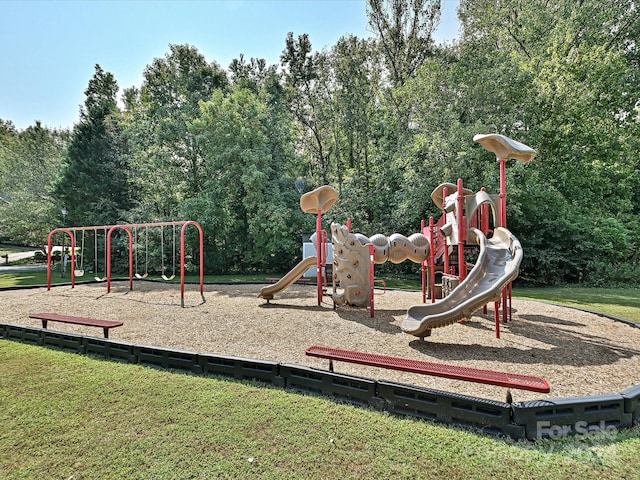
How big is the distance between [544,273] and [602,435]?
13771 mm

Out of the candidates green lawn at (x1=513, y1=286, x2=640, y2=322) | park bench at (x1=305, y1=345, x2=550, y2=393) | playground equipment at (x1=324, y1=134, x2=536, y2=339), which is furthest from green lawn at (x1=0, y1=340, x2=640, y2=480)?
green lawn at (x1=513, y1=286, x2=640, y2=322)

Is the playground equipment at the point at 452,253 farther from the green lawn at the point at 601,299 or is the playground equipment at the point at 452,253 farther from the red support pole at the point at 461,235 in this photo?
the green lawn at the point at 601,299

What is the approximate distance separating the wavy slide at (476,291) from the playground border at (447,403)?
2.04 m

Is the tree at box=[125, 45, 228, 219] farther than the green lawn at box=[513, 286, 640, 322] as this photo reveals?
Yes

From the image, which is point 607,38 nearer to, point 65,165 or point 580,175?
point 580,175

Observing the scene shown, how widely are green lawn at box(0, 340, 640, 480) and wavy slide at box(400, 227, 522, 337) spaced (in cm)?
227

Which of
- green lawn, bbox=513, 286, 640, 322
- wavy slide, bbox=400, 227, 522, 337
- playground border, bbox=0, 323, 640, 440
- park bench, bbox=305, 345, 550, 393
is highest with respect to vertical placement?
wavy slide, bbox=400, 227, 522, 337

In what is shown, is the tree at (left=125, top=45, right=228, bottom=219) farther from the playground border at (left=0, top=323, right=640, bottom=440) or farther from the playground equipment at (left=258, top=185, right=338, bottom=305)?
the playground border at (left=0, top=323, right=640, bottom=440)

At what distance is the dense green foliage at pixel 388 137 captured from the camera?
45.7ft

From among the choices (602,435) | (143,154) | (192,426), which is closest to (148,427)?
(192,426)

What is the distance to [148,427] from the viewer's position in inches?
116

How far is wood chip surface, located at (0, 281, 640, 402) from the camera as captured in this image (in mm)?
4199

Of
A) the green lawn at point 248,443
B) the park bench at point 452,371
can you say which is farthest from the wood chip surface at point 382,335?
the green lawn at point 248,443

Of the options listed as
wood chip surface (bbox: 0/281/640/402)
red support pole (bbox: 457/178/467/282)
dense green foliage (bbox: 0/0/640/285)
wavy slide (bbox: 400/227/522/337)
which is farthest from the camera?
dense green foliage (bbox: 0/0/640/285)
